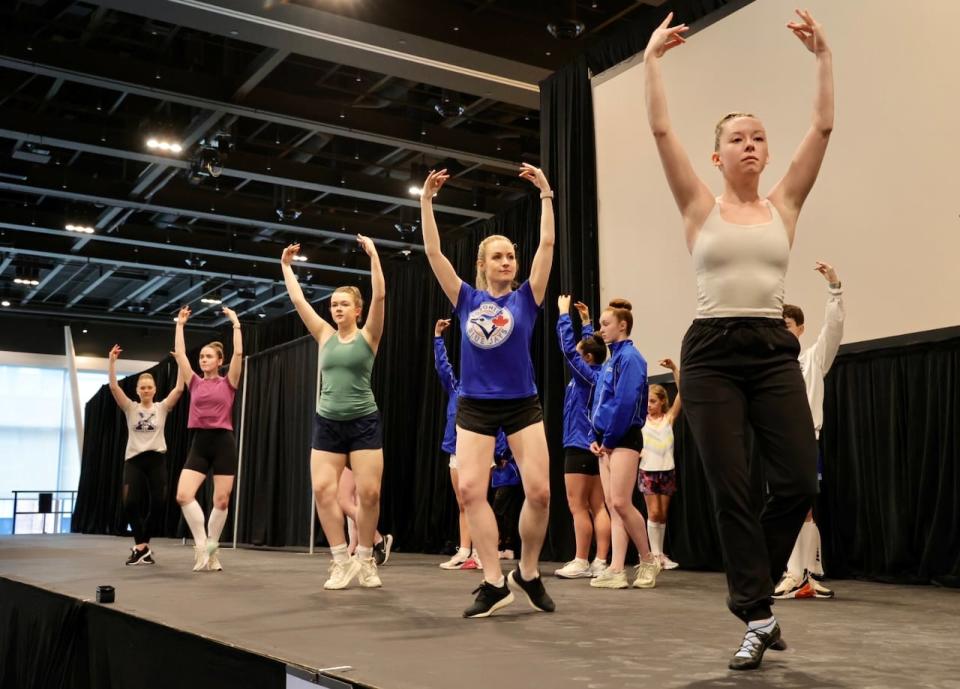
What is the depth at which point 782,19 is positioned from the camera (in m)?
5.41

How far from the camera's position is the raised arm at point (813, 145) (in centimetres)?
255

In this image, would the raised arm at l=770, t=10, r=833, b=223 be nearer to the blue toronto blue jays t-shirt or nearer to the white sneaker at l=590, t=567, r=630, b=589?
the blue toronto blue jays t-shirt

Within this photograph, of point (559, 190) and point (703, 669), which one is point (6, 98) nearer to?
point (559, 190)

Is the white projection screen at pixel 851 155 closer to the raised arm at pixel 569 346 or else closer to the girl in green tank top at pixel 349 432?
the raised arm at pixel 569 346

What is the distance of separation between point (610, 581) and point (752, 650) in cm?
249

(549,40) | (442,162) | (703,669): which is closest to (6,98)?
(442,162)

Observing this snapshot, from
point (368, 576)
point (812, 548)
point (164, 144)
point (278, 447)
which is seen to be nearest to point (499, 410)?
point (368, 576)

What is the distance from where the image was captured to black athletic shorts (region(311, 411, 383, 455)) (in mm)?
4676

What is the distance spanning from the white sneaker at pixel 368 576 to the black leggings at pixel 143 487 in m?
2.41

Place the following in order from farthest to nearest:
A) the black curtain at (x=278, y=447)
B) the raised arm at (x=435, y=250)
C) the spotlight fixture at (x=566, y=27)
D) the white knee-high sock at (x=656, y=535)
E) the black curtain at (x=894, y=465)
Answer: the black curtain at (x=278, y=447), the spotlight fixture at (x=566, y=27), the white knee-high sock at (x=656, y=535), the black curtain at (x=894, y=465), the raised arm at (x=435, y=250)

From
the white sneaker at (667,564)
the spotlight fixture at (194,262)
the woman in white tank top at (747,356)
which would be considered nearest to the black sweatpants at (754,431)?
the woman in white tank top at (747,356)

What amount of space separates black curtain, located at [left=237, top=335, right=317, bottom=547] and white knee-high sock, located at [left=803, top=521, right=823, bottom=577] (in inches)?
242

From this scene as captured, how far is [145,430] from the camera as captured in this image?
6695 mm

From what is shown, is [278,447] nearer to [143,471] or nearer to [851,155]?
[143,471]
